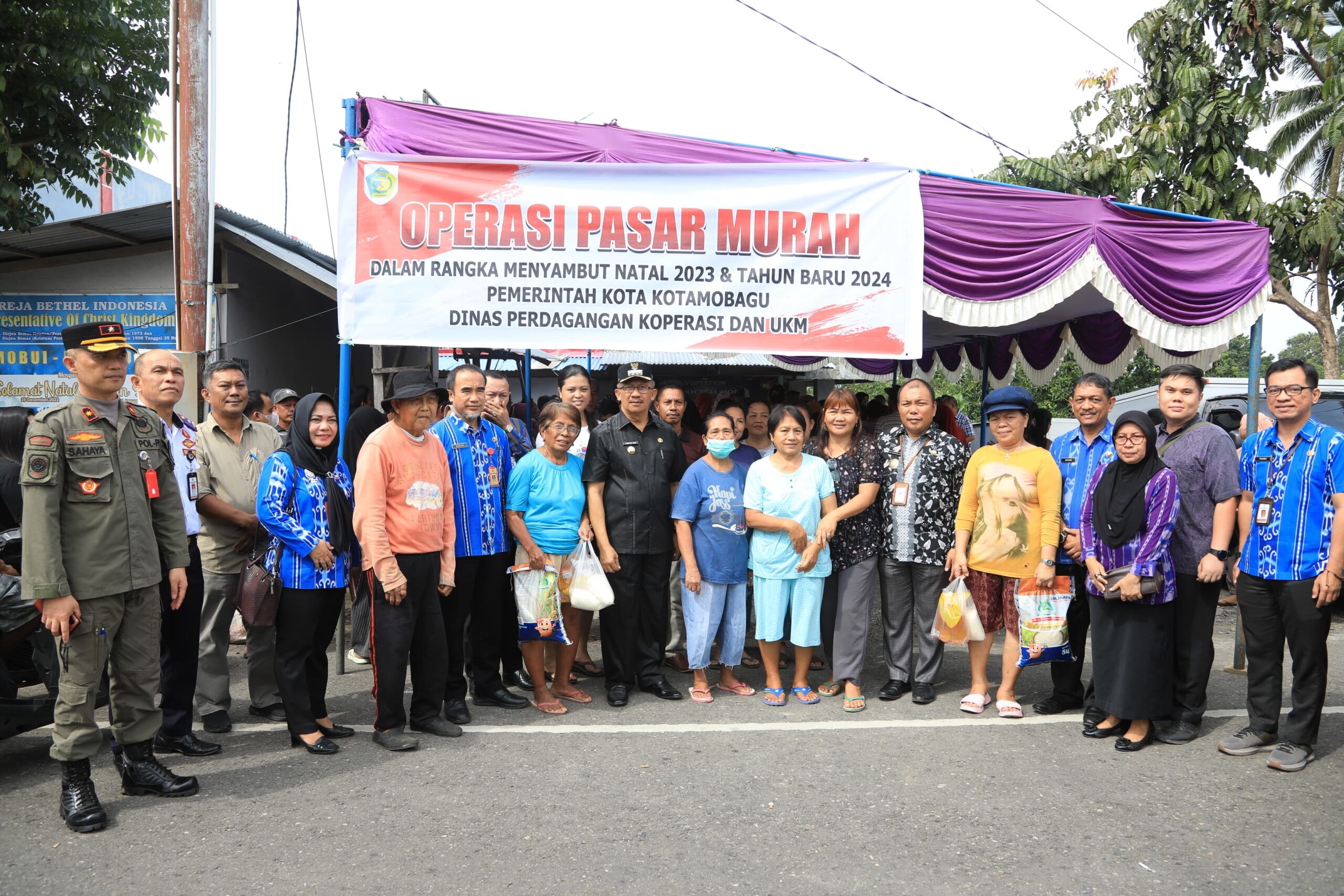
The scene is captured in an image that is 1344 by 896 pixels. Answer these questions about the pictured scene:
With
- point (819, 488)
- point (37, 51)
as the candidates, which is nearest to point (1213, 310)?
point (819, 488)

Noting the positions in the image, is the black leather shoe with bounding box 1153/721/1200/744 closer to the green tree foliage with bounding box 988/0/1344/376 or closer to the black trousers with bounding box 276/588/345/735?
the black trousers with bounding box 276/588/345/735

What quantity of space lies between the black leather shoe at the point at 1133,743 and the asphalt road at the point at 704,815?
5 cm

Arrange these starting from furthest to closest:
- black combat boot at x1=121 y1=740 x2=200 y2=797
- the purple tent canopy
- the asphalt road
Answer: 1. the purple tent canopy
2. black combat boot at x1=121 y1=740 x2=200 y2=797
3. the asphalt road

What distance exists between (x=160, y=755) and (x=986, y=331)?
347 inches

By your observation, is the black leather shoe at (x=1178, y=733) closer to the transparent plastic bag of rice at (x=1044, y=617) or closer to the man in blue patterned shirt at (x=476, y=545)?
the transparent plastic bag of rice at (x=1044, y=617)

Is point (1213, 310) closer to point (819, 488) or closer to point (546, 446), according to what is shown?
point (819, 488)

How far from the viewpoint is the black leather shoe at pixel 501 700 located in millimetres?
4930

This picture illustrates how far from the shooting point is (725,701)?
505 cm

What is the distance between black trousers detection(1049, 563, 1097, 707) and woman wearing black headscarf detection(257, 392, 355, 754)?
3.79 m

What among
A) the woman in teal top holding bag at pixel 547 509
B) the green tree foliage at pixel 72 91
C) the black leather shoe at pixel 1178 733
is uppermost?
the green tree foliage at pixel 72 91

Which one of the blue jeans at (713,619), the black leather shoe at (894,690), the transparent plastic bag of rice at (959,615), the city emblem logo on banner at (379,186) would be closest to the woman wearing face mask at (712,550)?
the blue jeans at (713,619)

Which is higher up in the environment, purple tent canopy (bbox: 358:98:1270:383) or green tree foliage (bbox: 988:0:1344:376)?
green tree foliage (bbox: 988:0:1344:376)

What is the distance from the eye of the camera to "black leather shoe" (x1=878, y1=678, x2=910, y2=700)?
Result: 509 centimetres

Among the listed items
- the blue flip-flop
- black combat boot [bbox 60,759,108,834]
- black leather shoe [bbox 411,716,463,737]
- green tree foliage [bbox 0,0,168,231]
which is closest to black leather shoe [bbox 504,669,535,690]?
black leather shoe [bbox 411,716,463,737]
